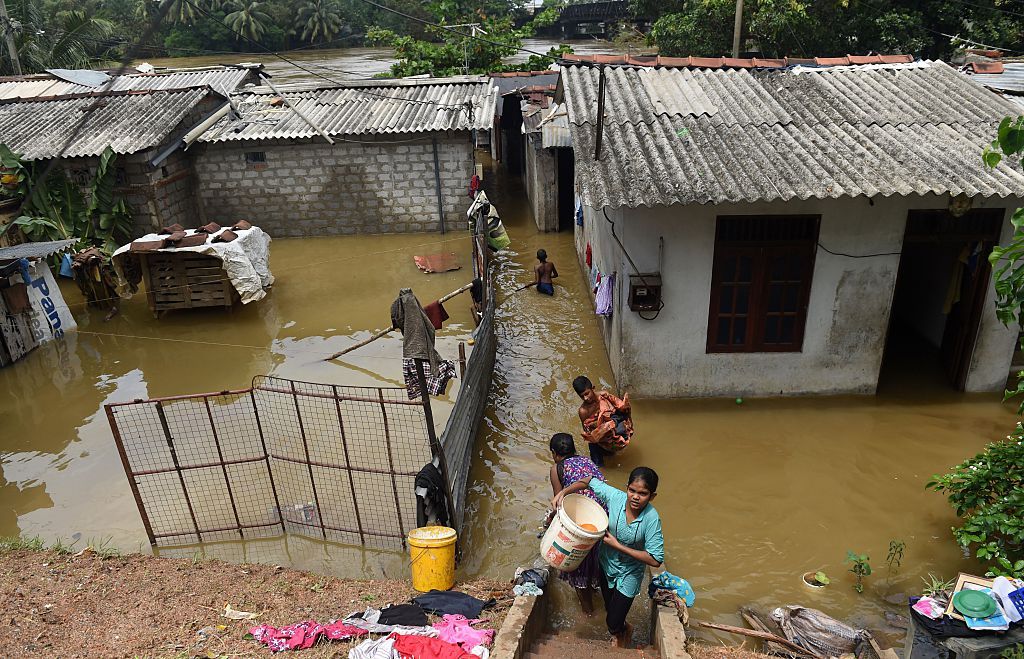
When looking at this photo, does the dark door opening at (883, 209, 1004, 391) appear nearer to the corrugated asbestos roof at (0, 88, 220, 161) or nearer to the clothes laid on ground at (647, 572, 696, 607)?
the clothes laid on ground at (647, 572, 696, 607)

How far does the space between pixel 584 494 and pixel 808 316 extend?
4948 mm

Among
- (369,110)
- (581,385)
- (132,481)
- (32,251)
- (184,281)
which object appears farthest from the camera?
(369,110)

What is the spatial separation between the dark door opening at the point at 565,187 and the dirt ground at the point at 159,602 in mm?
11969

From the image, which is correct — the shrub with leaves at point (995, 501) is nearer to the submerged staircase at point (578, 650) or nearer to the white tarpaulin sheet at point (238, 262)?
the submerged staircase at point (578, 650)

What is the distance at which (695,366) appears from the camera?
8516 mm

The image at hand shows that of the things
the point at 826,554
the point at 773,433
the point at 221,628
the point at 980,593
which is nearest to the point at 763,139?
the point at 773,433

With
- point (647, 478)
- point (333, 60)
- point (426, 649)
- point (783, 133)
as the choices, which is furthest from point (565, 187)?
point (333, 60)

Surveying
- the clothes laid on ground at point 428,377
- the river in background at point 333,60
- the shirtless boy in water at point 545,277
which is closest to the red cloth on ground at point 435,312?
the clothes laid on ground at point 428,377

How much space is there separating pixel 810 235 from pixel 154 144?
1320cm

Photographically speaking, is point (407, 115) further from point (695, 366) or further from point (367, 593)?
point (367, 593)

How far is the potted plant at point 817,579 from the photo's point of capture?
5.82 metres

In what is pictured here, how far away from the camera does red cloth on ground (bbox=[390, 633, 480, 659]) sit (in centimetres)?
429

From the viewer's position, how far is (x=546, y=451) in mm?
7852

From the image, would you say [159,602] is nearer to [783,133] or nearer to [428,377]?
[428,377]
